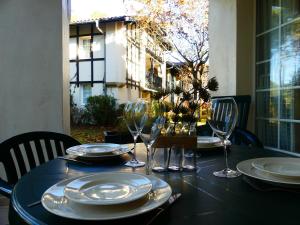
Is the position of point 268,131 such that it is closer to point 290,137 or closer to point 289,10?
point 290,137

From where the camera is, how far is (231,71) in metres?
2.98

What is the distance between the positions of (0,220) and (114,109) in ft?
25.9

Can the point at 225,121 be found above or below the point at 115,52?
below

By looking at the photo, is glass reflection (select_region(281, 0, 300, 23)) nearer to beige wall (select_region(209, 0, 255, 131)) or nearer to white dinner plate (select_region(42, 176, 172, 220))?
beige wall (select_region(209, 0, 255, 131))

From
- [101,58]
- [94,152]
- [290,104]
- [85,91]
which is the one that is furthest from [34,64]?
[85,91]

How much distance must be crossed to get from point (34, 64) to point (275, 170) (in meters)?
2.19

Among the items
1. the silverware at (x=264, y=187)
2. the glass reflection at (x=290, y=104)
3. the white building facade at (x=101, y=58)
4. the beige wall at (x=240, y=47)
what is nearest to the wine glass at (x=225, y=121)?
the silverware at (x=264, y=187)

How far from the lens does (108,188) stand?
Result: 2.36ft

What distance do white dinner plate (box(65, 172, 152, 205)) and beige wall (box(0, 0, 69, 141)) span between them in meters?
1.81

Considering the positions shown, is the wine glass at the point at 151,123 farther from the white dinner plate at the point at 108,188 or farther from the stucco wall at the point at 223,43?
the stucco wall at the point at 223,43

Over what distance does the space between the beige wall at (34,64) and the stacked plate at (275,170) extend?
6.13 feet

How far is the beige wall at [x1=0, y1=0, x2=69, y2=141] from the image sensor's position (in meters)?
2.46

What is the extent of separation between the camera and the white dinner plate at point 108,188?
61cm

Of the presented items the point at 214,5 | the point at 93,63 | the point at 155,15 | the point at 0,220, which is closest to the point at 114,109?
the point at 93,63
